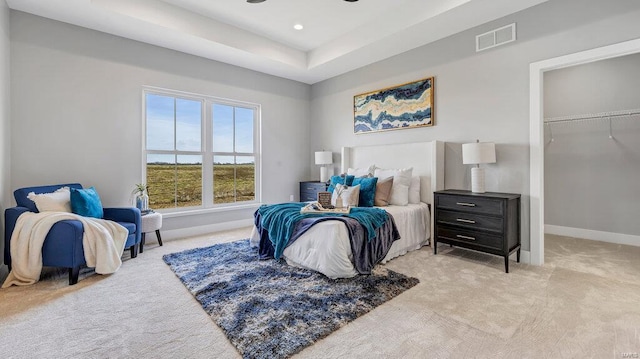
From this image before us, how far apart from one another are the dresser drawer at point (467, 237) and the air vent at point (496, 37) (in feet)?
7.45

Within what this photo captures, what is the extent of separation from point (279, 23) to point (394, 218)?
3.13m

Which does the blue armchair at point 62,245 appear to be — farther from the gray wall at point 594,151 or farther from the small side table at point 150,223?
the gray wall at point 594,151

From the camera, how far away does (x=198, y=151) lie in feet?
15.4

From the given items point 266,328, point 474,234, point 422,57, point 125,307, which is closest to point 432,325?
point 266,328

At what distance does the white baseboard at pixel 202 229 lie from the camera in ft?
14.3

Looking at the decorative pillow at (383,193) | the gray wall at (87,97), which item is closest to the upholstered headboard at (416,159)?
the decorative pillow at (383,193)

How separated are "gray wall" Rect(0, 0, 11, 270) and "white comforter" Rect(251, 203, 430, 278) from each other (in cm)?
300

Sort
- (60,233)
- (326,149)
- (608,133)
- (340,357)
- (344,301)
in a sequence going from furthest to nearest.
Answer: (326,149)
(608,133)
(60,233)
(344,301)
(340,357)

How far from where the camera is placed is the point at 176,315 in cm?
210

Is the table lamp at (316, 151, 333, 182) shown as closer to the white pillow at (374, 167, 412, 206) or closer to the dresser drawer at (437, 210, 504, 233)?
the white pillow at (374, 167, 412, 206)

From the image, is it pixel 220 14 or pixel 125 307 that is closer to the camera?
pixel 125 307

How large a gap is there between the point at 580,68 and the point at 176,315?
19.7 feet

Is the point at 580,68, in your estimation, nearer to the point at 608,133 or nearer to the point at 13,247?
the point at 608,133

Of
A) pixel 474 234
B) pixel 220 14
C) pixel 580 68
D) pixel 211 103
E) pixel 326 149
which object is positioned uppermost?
pixel 220 14
